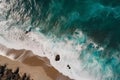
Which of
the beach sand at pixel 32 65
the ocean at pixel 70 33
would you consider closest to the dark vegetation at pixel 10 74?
the beach sand at pixel 32 65

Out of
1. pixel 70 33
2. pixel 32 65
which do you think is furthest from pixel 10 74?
pixel 70 33

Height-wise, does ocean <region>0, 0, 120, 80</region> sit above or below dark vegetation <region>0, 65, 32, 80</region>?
above

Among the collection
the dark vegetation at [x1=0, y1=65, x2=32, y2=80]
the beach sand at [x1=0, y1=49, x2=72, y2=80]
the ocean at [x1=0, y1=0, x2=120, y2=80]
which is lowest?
the dark vegetation at [x1=0, y1=65, x2=32, y2=80]

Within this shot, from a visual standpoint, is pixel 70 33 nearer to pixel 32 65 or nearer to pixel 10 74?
pixel 32 65

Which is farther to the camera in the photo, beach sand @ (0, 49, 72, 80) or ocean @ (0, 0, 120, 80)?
ocean @ (0, 0, 120, 80)

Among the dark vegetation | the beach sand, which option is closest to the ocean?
the beach sand

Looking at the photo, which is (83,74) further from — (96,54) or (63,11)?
(63,11)

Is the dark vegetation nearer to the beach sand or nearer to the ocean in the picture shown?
the beach sand
